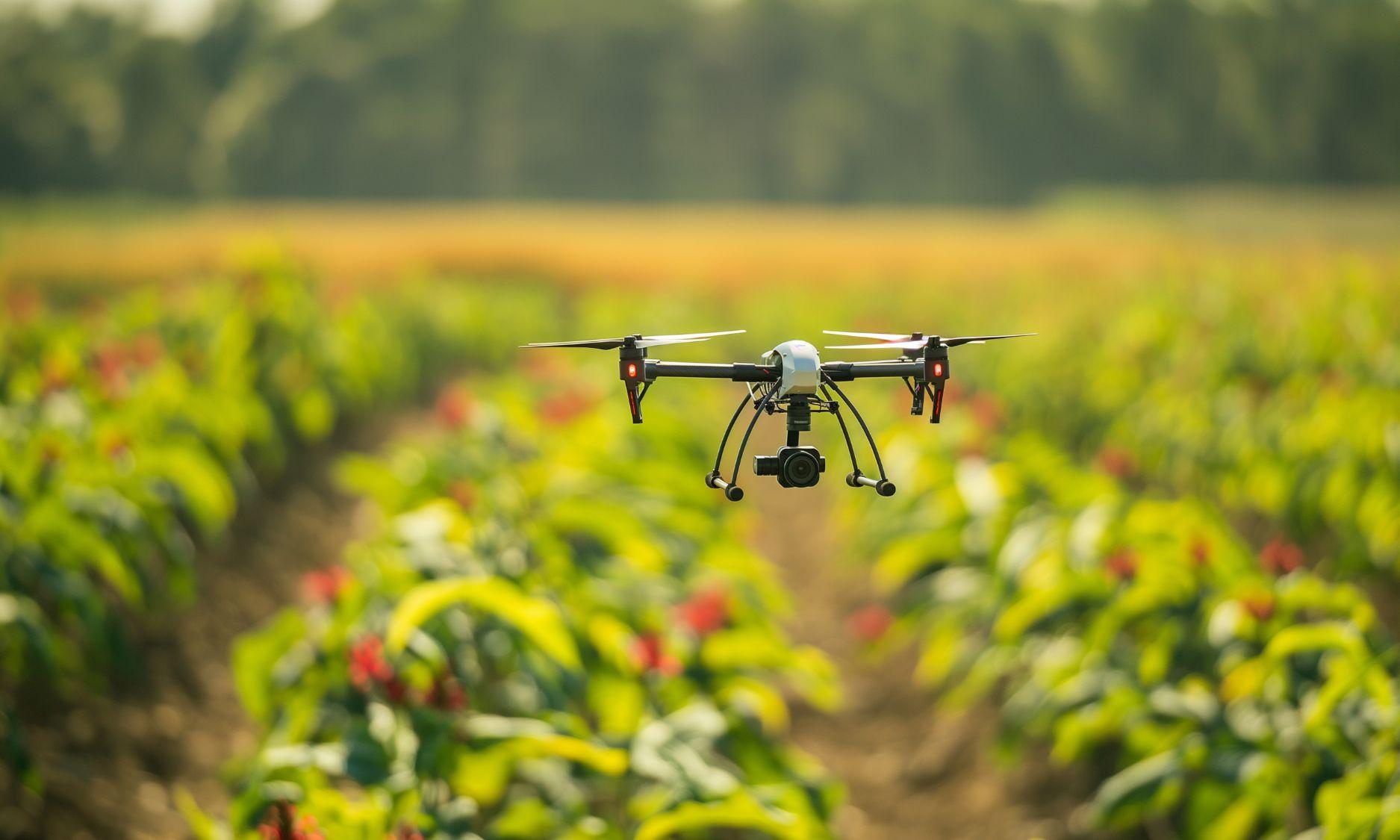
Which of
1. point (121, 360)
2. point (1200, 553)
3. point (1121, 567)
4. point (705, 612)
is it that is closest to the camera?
point (705, 612)

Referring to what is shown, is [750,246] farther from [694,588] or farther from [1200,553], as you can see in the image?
[1200,553]

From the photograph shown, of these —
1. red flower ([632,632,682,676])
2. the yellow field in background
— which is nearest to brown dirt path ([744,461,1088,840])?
red flower ([632,632,682,676])

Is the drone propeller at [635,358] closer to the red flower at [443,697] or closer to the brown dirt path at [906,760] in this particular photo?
the red flower at [443,697]

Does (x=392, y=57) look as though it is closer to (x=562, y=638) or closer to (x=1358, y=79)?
(x=1358, y=79)

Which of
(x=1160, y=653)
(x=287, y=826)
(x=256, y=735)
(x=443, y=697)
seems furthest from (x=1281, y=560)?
(x=256, y=735)

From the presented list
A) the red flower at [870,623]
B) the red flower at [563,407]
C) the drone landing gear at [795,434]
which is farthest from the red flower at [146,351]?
the drone landing gear at [795,434]

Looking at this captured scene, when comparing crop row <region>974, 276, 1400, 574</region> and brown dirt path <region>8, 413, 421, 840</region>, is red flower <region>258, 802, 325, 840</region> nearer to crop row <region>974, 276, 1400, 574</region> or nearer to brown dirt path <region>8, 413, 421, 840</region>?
brown dirt path <region>8, 413, 421, 840</region>
